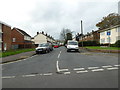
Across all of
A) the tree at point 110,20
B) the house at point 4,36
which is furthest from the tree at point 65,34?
the house at point 4,36

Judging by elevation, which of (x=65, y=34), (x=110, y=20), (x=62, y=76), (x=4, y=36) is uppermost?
(x=110, y=20)

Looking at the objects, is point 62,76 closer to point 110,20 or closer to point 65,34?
point 110,20

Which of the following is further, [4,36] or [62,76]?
[4,36]

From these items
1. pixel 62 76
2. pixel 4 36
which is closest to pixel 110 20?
pixel 4 36

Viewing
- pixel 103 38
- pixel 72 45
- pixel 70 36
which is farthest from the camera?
pixel 70 36

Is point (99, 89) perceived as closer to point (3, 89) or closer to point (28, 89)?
point (28, 89)

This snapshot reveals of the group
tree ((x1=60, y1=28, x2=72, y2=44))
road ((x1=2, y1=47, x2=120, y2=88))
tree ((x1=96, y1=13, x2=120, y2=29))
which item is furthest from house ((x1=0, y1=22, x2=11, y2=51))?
tree ((x1=60, y1=28, x2=72, y2=44))

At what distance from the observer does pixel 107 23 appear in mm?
63812

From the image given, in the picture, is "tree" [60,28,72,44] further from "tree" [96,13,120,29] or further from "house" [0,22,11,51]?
Result: "house" [0,22,11,51]

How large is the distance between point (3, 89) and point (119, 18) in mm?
64476

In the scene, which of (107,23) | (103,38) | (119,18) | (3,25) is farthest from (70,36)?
(3,25)

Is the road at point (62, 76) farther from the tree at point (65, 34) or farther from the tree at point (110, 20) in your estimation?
the tree at point (65, 34)

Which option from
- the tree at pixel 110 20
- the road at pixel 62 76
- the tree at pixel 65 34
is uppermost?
the tree at pixel 110 20

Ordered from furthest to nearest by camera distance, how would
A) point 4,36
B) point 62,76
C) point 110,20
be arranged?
point 110,20, point 4,36, point 62,76
